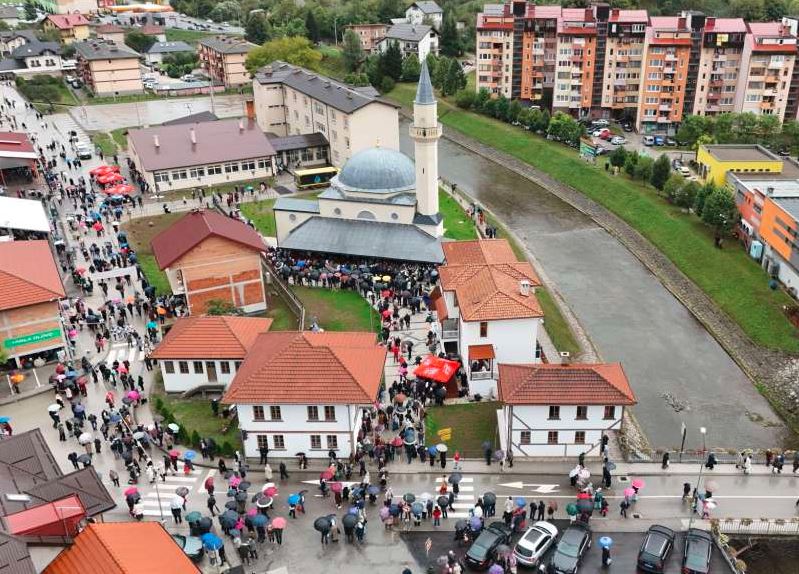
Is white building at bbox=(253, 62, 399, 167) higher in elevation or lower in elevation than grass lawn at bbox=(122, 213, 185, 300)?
higher

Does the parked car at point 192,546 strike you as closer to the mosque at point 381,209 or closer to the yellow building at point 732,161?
the mosque at point 381,209

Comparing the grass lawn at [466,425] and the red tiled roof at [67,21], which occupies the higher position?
the red tiled roof at [67,21]

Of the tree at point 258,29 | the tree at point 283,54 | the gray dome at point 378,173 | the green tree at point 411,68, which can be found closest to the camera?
the gray dome at point 378,173

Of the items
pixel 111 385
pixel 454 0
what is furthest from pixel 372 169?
pixel 454 0

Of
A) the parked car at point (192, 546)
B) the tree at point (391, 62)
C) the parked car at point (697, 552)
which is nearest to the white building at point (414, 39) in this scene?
the tree at point (391, 62)

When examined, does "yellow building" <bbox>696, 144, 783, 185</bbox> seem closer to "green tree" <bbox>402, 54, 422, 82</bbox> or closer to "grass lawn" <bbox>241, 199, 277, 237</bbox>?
"grass lawn" <bbox>241, 199, 277, 237</bbox>

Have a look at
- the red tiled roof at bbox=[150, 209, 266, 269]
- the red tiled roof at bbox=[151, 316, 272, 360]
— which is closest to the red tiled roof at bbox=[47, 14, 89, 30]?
the red tiled roof at bbox=[150, 209, 266, 269]
